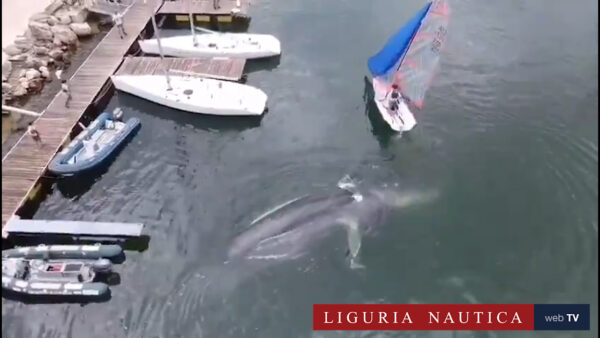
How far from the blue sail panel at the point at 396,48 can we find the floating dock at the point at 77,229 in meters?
23.7

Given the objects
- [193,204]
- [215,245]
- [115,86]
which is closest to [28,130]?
[115,86]

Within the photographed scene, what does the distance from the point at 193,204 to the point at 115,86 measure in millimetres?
16975

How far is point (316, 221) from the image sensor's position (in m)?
34.8

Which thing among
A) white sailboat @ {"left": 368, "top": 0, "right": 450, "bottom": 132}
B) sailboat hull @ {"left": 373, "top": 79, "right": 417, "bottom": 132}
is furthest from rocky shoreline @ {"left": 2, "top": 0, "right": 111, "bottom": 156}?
white sailboat @ {"left": 368, "top": 0, "right": 450, "bottom": 132}

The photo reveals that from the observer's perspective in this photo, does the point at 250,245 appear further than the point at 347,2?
No

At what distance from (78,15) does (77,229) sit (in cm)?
2872

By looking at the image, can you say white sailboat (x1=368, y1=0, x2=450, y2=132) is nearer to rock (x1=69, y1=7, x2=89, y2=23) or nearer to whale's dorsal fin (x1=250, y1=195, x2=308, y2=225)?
whale's dorsal fin (x1=250, y1=195, x2=308, y2=225)

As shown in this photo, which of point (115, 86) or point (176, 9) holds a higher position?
point (176, 9)

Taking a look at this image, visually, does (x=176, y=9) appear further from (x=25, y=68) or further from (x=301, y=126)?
(x=301, y=126)

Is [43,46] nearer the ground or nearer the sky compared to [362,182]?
nearer the sky

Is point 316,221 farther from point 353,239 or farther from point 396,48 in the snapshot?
point 396,48

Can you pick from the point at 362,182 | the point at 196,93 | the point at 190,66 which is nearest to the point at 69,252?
the point at 196,93

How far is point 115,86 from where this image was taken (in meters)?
47.4

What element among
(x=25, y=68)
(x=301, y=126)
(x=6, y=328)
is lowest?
(x=6, y=328)
